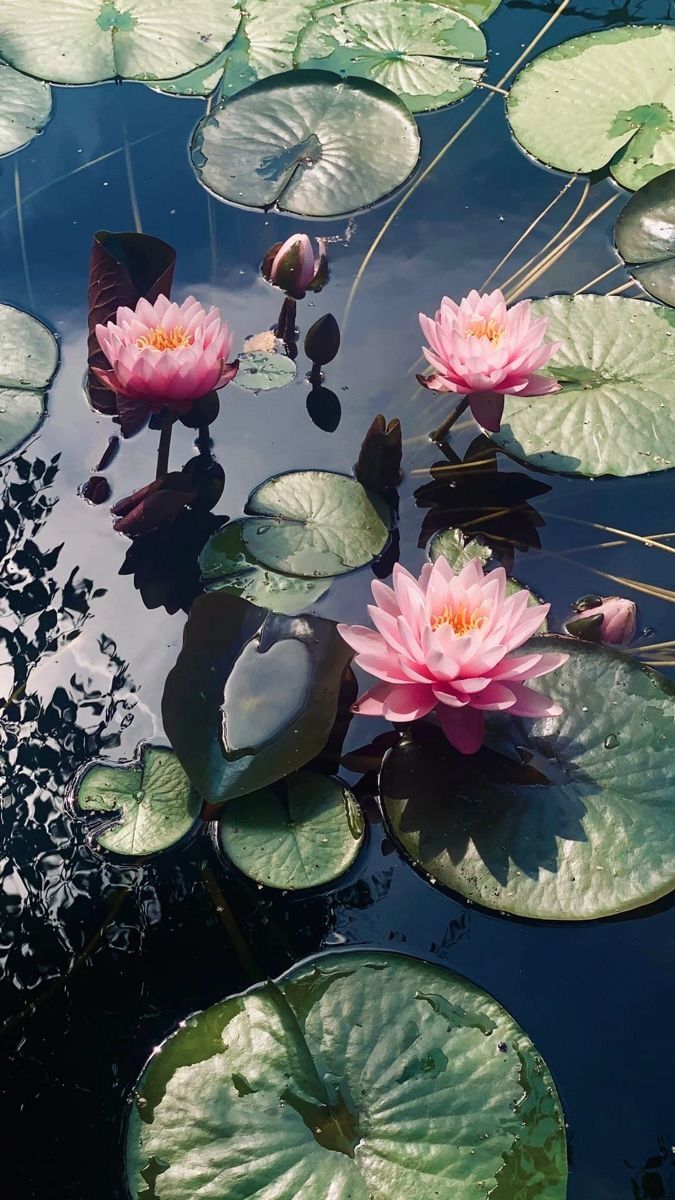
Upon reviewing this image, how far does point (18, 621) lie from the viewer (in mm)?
2277

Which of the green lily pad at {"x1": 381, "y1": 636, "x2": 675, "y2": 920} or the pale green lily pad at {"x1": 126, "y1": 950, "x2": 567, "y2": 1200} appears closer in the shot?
the pale green lily pad at {"x1": 126, "y1": 950, "x2": 567, "y2": 1200}

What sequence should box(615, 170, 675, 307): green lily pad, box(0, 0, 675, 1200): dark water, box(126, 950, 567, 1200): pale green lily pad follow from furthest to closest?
box(615, 170, 675, 307): green lily pad
box(0, 0, 675, 1200): dark water
box(126, 950, 567, 1200): pale green lily pad

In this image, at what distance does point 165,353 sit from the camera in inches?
89.1

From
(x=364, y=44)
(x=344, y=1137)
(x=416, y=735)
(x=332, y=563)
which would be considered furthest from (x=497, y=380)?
(x=364, y=44)

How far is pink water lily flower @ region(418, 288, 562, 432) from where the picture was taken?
229 centimetres

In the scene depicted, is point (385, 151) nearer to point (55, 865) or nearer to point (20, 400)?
point (20, 400)

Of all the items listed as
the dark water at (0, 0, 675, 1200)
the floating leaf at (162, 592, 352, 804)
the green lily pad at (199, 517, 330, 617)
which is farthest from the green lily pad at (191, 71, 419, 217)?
the floating leaf at (162, 592, 352, 804)

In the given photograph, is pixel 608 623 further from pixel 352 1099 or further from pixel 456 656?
pixel 352 1099

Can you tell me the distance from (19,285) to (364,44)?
164 centimetres

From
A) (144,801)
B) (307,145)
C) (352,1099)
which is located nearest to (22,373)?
(307,145)

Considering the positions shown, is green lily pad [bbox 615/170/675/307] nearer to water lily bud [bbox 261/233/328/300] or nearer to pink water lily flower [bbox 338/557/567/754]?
water lily bud [bbox 261/233/328/300]

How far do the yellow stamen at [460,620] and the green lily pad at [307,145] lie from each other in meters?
1.85

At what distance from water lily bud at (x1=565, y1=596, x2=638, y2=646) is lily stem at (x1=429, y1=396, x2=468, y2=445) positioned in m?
0.72

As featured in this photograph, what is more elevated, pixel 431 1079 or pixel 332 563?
pixel 332 563
